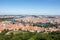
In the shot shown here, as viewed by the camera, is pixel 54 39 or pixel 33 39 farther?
pixel 54 39

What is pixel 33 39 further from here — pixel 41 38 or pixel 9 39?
pixel 9 39

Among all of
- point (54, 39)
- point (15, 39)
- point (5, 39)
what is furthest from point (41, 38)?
point (5, 39)

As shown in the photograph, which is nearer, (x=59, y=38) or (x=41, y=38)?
(x=41, y=38)

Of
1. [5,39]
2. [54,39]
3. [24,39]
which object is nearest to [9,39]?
[5,39]

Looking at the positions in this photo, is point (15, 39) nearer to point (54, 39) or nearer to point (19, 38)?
point (19, 38)

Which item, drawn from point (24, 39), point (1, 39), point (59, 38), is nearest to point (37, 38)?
point (24, 39)

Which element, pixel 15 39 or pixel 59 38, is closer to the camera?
pixel 15 39

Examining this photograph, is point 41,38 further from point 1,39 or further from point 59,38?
point 1,39
